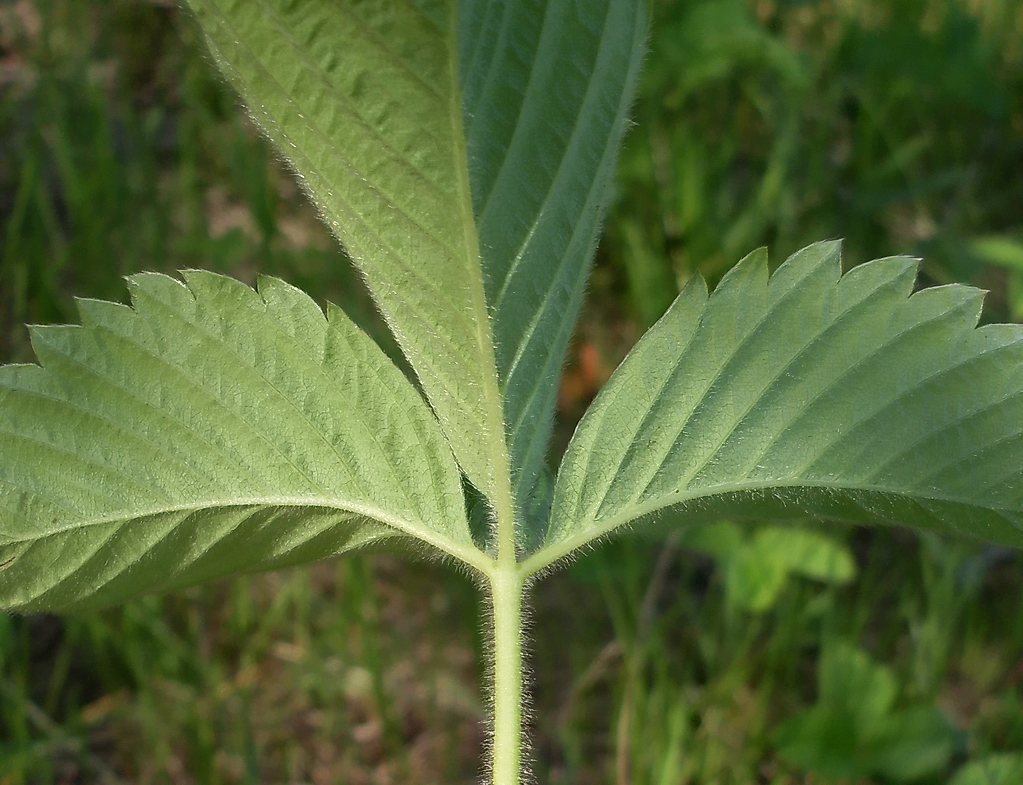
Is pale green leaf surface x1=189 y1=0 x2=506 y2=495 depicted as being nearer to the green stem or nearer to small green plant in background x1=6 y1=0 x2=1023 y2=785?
small green plant in background x1=6 y1=0 x2=1023 y2=785

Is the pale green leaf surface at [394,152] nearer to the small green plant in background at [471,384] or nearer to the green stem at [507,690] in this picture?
the small green plant in background at [471,384]

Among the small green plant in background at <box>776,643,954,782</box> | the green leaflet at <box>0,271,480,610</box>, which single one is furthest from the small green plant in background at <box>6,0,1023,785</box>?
the small green plant in background at <box>776,643,954,782</box>

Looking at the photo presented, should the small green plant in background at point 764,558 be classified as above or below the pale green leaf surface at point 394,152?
above

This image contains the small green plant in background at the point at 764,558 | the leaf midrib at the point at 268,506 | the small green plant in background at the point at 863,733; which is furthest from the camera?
the small green plant in background at the point at 764,558

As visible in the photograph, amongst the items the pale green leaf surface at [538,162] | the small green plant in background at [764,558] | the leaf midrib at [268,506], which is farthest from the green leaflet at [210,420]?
the small green plant in background at [764,558]

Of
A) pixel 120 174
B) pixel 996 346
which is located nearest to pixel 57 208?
pixel 120 174

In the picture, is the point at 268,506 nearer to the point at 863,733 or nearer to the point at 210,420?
the point at 210,420

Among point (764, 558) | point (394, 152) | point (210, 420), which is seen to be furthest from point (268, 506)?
point (764, 558)
